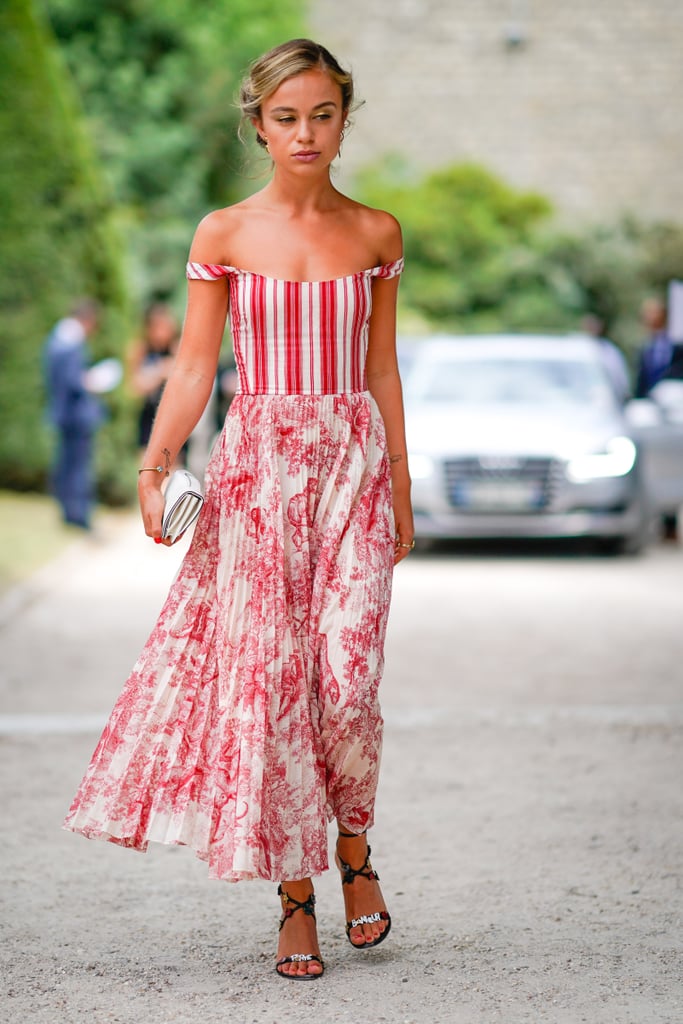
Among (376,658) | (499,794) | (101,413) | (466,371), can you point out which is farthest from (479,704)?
(101,413)

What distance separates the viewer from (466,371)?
574 inches

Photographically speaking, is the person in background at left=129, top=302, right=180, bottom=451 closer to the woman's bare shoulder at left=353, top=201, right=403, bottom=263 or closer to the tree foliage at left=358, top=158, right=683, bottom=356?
the woman's bare shoulder at left=353, top=201, right=403, bottom=263

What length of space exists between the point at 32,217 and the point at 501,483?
5.93 meters

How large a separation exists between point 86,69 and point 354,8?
27.4 feet

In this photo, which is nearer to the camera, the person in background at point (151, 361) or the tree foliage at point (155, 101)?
the person in background at point (151, 361)

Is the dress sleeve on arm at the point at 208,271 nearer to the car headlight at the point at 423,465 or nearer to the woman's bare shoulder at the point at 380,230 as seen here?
the woman's bare shoulder at the point at 380,230

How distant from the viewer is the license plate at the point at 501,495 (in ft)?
43.3

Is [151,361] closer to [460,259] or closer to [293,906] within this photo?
[293,906]

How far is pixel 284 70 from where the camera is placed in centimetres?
384

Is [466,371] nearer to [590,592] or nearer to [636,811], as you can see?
[590,592]

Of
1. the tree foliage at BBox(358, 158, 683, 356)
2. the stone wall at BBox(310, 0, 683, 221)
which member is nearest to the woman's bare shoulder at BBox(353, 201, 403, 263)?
the tree foliage at BBox(358, 158, 683, 356)

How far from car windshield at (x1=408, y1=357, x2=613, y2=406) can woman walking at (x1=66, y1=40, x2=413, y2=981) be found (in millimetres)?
10217

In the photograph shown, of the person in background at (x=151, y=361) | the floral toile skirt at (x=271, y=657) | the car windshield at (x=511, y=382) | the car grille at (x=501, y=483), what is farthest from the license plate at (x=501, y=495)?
the floral toile skirt at (x=271, y=657)

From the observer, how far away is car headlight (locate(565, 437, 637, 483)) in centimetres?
1320
